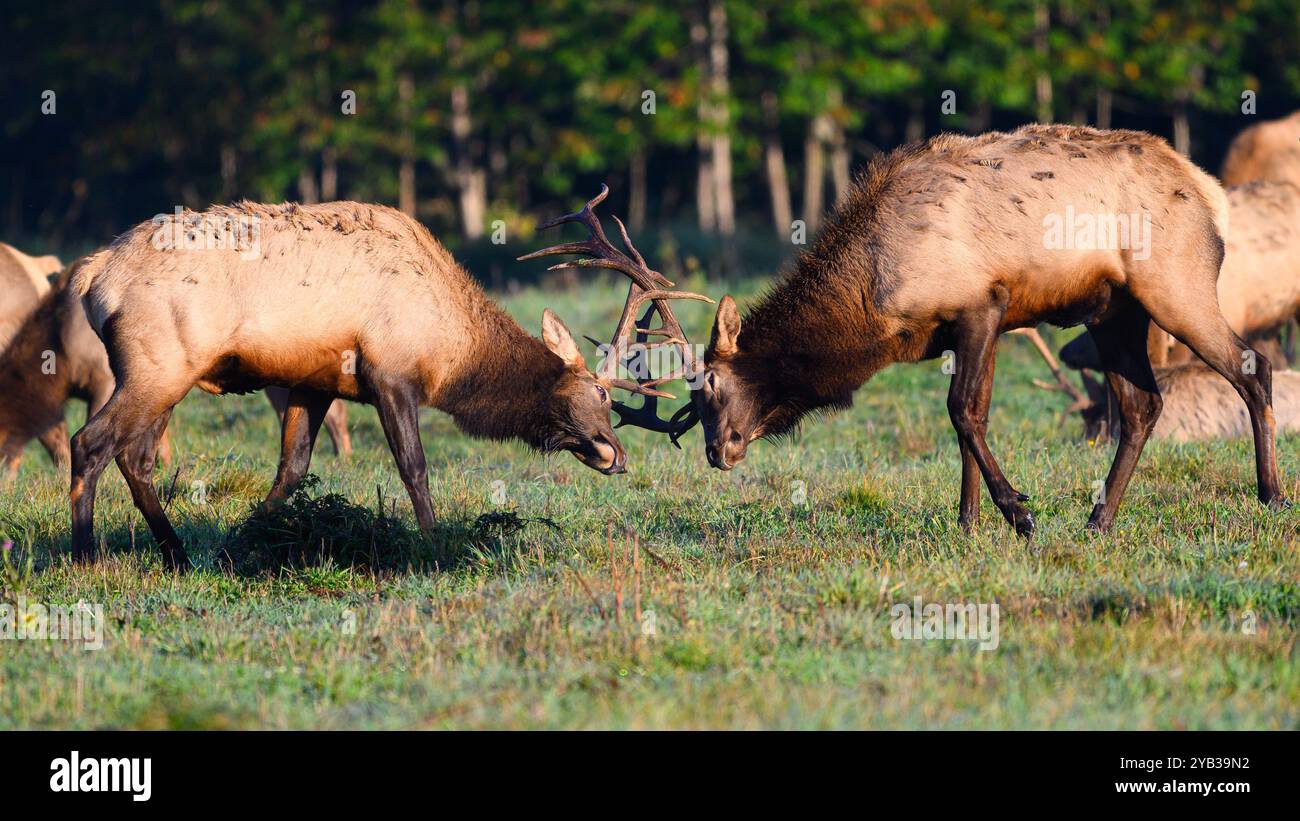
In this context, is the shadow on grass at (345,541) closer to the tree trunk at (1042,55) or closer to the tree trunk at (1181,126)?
the tree trunk at (1042,55)

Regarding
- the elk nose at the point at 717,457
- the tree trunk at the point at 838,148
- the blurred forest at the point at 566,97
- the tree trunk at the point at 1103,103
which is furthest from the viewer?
the tree trunk at the point at 1103,103

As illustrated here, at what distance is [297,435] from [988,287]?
3974 millimetres

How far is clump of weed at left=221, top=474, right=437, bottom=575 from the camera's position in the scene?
7.86 m

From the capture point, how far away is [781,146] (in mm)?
33844

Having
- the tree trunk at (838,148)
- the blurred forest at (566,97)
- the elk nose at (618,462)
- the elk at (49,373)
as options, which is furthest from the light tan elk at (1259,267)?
the tree trunk at (838,148)

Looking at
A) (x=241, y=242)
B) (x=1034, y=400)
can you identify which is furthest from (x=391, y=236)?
(x=1034, y=400)

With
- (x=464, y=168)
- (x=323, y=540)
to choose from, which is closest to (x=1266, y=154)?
(x=323, y=540)

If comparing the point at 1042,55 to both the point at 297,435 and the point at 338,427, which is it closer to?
the point at 338,427

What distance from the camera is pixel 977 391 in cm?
815

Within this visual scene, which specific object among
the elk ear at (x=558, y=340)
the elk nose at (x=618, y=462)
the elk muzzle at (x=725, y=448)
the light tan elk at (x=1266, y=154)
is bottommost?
the elk nose at (x=618, y=462)

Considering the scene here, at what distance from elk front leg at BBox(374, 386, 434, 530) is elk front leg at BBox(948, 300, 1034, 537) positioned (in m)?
2.83

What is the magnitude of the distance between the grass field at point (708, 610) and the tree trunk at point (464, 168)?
68.4 feet

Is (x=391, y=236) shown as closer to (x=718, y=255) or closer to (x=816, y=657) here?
(x=816, y=657)

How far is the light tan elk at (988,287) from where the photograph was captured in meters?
8.15
